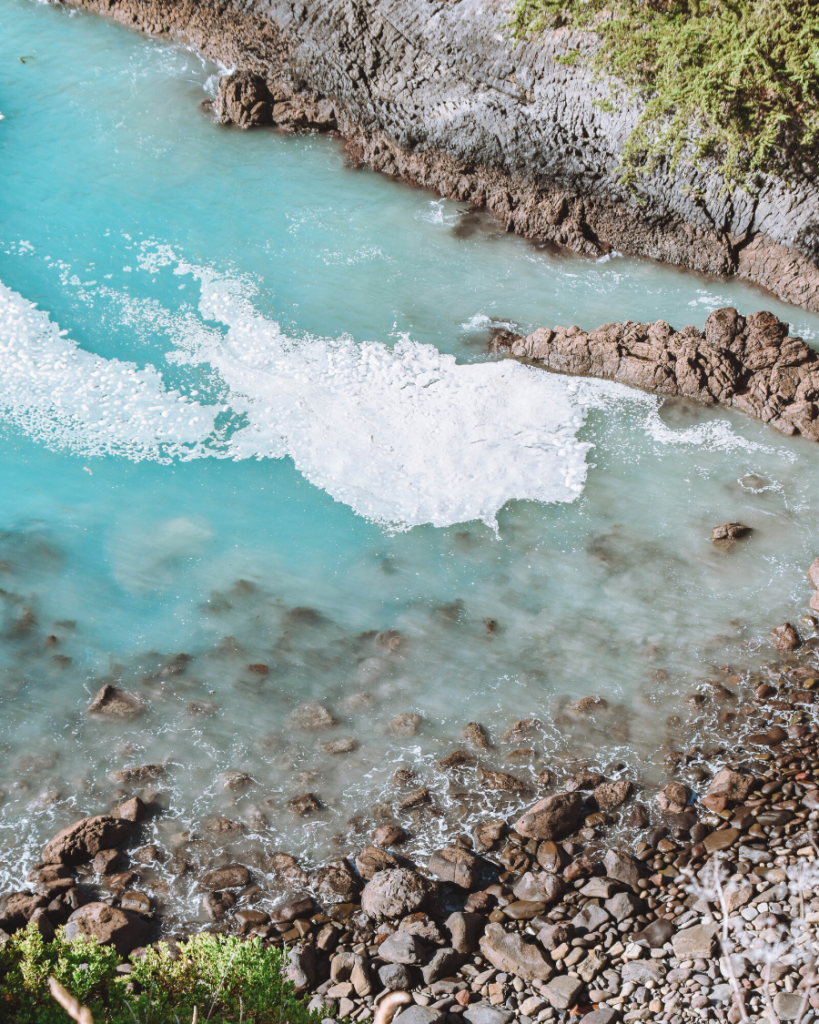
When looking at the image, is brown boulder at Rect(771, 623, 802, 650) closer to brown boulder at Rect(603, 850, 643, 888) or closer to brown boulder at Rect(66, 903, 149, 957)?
brown boulder at Rect(603, 850, 643, 888)

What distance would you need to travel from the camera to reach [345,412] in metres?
9.45

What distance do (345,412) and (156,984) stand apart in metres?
6.29

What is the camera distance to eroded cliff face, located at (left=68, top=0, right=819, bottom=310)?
10.5 meters

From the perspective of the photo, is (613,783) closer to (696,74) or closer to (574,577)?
(574,577)

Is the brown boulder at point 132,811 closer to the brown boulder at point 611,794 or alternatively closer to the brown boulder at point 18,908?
the brown boulder at point 18,908

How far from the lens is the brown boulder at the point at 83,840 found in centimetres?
587

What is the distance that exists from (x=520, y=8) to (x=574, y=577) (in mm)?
7565

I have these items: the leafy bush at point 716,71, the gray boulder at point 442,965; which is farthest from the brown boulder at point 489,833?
the leafy bush at point 716,71

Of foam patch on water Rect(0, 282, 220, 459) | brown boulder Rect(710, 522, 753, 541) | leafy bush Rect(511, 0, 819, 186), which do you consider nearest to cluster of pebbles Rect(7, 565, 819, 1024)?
brown boulder Rect(710, 522, 753, 541)

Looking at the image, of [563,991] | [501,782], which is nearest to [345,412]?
[501,782]

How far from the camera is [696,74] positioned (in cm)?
962

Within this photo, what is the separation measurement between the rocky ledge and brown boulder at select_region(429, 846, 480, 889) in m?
5.90

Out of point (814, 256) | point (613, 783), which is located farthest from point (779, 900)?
point (814, 256)

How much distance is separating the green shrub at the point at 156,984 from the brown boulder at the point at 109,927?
68 cm
